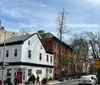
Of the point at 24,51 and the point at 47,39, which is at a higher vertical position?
the point at 47,39

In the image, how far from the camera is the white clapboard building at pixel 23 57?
→ 152 ft

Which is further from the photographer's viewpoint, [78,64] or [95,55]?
[78,64]

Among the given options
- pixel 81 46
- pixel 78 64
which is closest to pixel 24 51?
pixel 81 46

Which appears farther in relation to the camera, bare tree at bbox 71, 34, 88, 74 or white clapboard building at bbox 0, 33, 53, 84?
bare tree at bbox 71, 34, 88, 74

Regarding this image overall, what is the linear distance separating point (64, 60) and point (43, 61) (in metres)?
12.3

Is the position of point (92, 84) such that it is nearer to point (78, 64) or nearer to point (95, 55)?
point (95, 55)

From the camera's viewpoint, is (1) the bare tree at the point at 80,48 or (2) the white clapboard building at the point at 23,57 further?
(1) the bare tree at the point at 80,48

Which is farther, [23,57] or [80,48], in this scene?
[80,48]

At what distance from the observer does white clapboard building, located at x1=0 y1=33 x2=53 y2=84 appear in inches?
1821

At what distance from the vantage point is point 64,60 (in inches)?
2598

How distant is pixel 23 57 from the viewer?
46.6 m

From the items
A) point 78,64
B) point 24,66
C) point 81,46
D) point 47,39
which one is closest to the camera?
point 24,66

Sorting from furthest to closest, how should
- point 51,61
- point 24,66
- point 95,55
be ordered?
point 95,55, point 51,61, point 24,66

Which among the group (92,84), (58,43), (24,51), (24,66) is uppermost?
(58,43)
